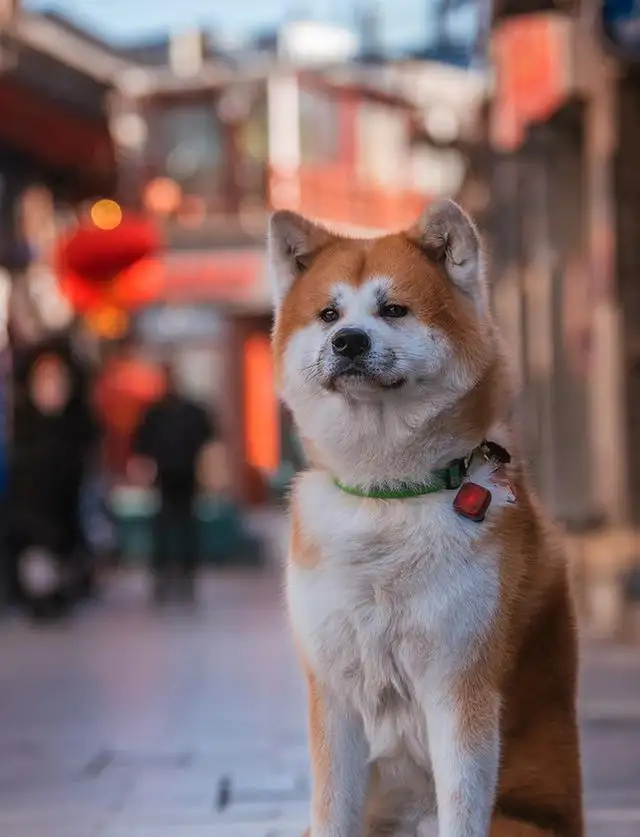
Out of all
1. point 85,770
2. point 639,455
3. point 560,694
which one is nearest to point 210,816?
point 85,770

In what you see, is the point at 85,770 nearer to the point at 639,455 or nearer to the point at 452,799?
the point at 452,799

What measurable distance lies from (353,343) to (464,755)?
900 millimetres

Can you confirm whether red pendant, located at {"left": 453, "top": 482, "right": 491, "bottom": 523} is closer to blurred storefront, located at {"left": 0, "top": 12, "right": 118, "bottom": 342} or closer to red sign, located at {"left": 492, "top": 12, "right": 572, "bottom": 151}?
red sign, located at {"left": 492, "top": 12, "right": 572, "bottom": 151}

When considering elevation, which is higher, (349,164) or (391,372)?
(349,164)

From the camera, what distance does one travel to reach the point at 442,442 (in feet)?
11.2

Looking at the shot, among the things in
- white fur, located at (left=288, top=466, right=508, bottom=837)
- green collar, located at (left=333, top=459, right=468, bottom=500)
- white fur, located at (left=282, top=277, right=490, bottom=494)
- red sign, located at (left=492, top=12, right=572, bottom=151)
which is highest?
red sign, located at (left=492, top=12, right=572, bottom=151)

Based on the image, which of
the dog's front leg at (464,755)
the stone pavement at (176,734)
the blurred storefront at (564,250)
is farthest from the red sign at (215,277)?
the dog's front leg at (464,755)

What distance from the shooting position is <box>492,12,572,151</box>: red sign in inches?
406

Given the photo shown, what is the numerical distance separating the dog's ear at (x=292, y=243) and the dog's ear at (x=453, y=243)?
27cm

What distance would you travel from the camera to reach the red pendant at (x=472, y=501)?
132 inches

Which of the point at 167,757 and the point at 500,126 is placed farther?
the point at 500,126

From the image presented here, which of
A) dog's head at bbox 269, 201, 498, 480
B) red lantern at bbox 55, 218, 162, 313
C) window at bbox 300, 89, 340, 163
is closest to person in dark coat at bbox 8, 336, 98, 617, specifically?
red lantern at bbox 55, 218, 162, 313

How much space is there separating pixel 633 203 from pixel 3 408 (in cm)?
518

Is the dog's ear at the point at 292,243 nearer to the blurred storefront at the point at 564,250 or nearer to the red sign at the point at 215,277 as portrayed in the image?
the blurred storefront at the point at 564,250
